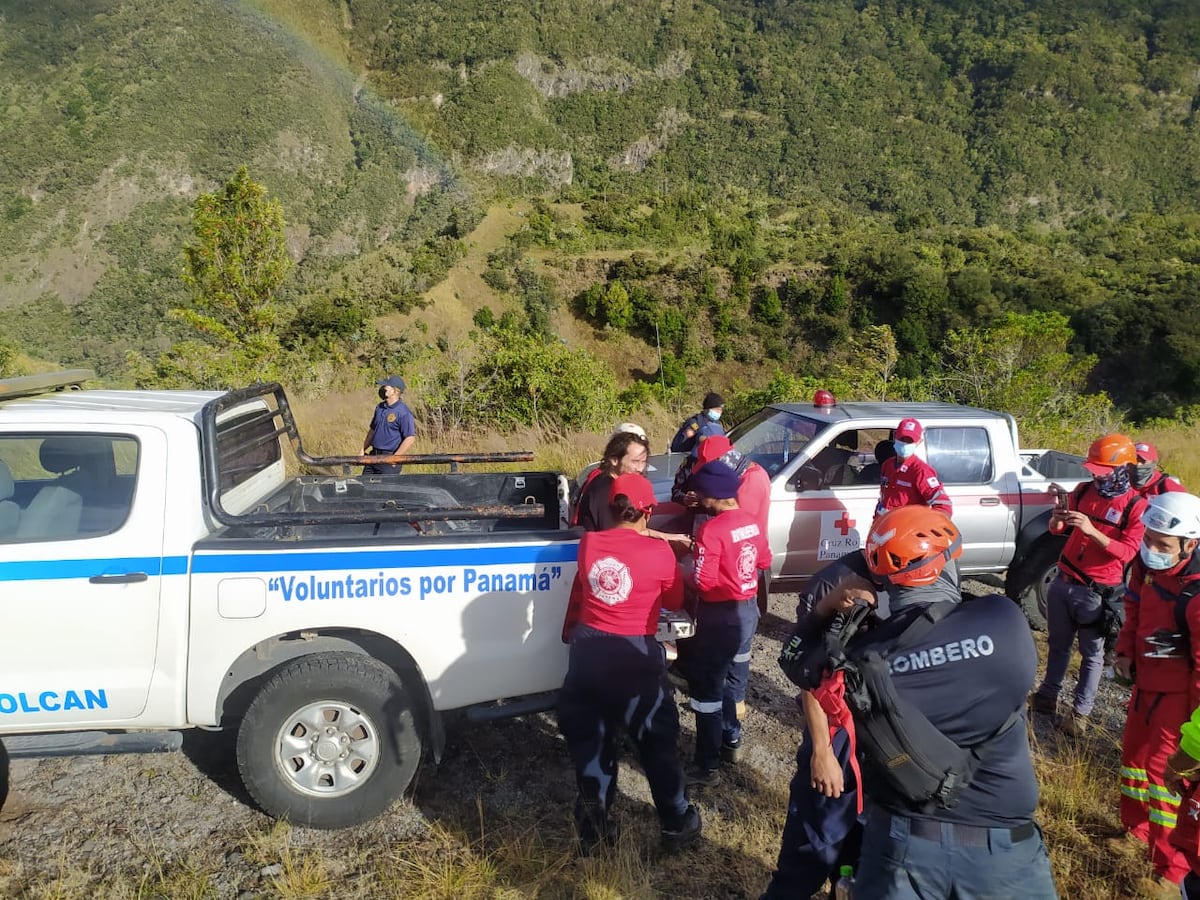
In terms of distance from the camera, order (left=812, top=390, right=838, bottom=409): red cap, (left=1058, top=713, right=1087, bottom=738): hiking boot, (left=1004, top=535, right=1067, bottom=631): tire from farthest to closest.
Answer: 1. (left=812, top=390, right=838, bottom=409): red cap
2. (left=1004, top=535, right=1067, bottom=631): tire
3. (left=1058, top=713, right=1087, bottom=738): hiking boot

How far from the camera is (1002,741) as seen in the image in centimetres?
192

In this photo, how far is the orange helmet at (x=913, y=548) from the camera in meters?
1.94

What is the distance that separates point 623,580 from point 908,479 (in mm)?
2722

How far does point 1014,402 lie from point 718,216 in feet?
196

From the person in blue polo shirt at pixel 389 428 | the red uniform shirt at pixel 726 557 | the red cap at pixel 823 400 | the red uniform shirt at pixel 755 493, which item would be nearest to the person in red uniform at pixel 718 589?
the red uniform shirt at pixel 726 557

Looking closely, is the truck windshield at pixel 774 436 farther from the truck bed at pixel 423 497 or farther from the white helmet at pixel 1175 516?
the white helmet at pixel 1175 516

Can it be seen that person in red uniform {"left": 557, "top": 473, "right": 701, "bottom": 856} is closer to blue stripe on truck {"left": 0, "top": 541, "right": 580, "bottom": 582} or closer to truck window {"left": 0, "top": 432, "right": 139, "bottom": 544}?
blue stripe on truck {"left": 0, "top": 541, "right": 580, "bottom": 582}

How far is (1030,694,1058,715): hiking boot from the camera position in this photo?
4285mm

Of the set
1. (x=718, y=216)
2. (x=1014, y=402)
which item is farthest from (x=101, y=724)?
(x=718, y=216)

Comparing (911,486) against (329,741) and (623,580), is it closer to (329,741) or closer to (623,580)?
(623,580)

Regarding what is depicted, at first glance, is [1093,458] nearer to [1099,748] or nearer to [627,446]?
[1099,748]

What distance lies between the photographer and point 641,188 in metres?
91.9

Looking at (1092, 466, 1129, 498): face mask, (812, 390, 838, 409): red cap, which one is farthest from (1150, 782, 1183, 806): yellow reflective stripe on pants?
(812, 390, 838, 409): red cap

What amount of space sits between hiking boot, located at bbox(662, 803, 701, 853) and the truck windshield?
3111 mm
